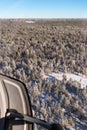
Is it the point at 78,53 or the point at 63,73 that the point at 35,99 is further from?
the point at 78,53

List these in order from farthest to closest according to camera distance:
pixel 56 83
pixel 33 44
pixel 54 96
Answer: pixel 33 44 < pixel 56 83 < pixel 54 96

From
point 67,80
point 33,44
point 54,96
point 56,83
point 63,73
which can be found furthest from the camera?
point 33,44

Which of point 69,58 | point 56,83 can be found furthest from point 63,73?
point 69,58

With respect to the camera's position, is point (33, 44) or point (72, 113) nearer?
point (72, 113)

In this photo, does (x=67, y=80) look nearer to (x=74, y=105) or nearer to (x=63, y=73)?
(x=63, y=73)

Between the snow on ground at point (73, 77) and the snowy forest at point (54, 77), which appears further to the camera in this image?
the snow on ground at point (73, 77)

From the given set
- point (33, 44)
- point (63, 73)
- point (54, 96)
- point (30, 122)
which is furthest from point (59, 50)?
point (30, 122)

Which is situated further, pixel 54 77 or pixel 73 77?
pixel 73 77

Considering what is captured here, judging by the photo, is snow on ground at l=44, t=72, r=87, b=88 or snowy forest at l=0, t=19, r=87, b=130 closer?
snowy forest at l=0, t=19, r=87, b=130

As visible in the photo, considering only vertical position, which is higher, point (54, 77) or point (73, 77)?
point (54, 77)

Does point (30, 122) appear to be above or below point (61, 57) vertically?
above
